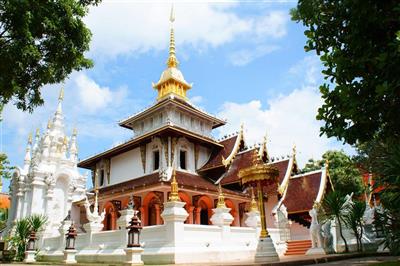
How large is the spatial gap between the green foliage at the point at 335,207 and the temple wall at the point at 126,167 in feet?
39.0

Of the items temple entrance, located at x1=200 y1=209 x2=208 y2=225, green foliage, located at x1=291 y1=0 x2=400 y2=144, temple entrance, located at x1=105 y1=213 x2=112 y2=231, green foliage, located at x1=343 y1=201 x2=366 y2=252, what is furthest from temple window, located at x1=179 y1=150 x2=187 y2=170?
green foliage, located at x1=291 y1=0 x2=400 y2=144

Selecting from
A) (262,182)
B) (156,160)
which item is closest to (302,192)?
(156,160)

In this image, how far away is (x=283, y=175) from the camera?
68.4ft

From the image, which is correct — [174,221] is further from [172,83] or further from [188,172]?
[172,83]

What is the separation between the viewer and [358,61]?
20.0 ft

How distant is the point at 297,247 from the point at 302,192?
13.9ft

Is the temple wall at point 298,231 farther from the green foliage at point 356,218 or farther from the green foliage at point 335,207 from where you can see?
the green foliage at point 356,218

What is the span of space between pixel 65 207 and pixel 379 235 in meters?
20.0

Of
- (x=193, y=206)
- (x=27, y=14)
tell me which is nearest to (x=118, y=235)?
(x=193, y=206)

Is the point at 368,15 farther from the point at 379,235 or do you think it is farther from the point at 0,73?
the point at 379,235

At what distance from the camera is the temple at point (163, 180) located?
701 inches

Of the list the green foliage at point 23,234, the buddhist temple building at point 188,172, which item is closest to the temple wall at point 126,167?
the buddhist temple building at point 188,172

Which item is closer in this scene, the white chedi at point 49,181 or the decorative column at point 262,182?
the decorative column at point 262,182

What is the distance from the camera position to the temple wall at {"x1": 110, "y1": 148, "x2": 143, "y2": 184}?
23.0m
